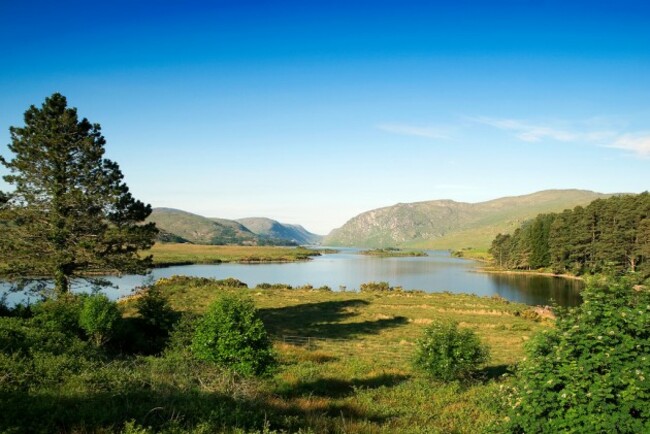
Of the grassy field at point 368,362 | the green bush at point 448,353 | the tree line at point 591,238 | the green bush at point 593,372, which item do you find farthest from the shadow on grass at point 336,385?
the tree line at point 591,238

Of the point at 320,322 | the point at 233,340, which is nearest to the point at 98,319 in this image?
the point at 233,340

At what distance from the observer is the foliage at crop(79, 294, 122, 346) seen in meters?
21.0

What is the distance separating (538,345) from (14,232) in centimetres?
3462

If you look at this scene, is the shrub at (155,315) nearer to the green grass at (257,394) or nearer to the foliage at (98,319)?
the foliage at (98,319)

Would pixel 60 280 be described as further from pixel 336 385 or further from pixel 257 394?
pixel 257 394

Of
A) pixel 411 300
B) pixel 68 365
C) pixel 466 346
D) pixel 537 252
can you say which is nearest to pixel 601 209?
pixel 537 252

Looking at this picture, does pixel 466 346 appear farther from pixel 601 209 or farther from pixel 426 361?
pixel 601 209

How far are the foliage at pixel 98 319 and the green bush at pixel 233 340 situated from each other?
8.77m

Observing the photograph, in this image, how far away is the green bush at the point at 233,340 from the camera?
1458 centimetres

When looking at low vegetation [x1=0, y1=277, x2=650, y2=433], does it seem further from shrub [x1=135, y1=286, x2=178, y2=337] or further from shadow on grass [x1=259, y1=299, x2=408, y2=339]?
shadow on grass [x1=259, y1=299, x2=408, y2=339]

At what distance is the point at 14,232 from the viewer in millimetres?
29438

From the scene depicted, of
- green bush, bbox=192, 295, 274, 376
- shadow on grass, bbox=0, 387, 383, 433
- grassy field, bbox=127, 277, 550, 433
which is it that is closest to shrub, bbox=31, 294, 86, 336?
grassy field, bbox=127, 277, 550, 433

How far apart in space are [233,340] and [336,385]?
5.07 m

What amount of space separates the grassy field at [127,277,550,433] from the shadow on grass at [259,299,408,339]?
98mm
